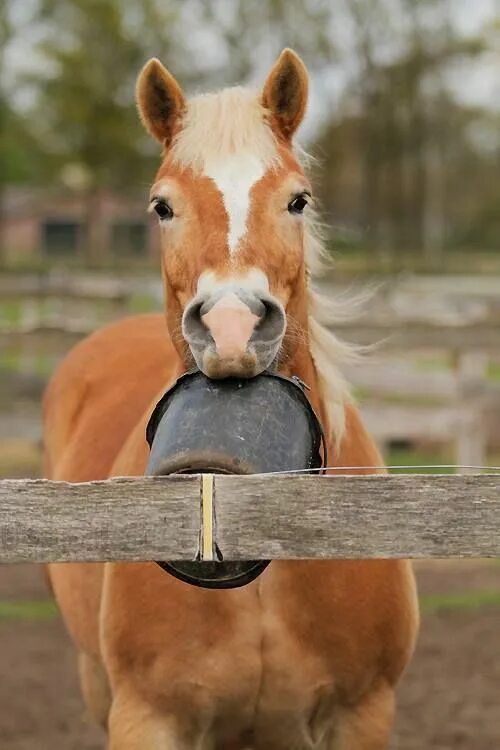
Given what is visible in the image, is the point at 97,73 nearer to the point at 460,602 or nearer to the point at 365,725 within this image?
the point at 460,602

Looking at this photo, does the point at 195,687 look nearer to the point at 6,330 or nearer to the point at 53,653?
the point at 53,653

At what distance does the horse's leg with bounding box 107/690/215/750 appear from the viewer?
3154mm

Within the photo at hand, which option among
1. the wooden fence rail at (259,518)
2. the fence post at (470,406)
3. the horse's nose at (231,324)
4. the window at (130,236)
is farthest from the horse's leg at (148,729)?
the window at (130,236)

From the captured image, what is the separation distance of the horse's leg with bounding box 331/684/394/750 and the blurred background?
1211mm

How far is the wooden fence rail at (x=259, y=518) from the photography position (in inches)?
98.7

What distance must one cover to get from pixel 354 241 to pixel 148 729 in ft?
95.3

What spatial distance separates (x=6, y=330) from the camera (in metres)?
9.75

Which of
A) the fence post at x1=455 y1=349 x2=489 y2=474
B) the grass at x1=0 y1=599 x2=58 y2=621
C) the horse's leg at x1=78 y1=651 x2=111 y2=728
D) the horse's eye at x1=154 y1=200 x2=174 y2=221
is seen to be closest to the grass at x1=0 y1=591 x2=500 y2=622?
the grass at x1=0 y1=599 x2=58 y2=621

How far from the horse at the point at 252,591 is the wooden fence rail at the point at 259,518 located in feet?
1.68

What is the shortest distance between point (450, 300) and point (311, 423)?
1345 centimetres

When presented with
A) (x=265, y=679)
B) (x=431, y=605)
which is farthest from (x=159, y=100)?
(x=431, y=605)

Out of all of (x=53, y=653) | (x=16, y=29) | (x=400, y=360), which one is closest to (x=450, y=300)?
(x=400, y=360)

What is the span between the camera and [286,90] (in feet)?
10.8

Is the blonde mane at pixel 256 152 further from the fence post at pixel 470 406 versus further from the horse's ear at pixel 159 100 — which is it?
the fence post at pixel 470 406
